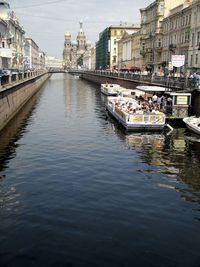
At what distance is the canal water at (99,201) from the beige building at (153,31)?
68.9m

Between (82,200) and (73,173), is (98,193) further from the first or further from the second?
(73,173)

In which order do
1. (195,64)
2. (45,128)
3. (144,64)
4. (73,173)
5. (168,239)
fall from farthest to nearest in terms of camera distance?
(144,64)
(195,64)
(45,128)
(73,173)
(168,239)

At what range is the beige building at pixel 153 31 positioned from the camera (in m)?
90.9

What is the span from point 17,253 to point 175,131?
80.1 feet

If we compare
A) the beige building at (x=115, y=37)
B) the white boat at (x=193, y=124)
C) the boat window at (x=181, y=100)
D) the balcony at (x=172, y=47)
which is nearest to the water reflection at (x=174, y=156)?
the white boat at (x=193, y=124)

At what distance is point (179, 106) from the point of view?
35.9m

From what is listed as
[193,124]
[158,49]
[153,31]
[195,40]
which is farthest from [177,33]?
[193,124]

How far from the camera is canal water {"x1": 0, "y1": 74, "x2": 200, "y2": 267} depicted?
11.6 m

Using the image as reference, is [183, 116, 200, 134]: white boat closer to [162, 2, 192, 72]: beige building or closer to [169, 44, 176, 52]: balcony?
[162, 2, 192, 72]: beige building

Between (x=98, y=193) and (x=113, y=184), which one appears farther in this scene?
(x=113, y=184)

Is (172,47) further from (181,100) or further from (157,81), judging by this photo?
(181,100)

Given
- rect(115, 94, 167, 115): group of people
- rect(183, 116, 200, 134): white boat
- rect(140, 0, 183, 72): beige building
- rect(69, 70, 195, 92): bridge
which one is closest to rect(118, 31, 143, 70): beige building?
rect(140, 0, 183, 72): beige building

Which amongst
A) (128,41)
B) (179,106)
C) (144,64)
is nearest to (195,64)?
(179,106)

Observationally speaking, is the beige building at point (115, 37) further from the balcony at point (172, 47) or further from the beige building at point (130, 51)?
the balcony at point (172, 47)
